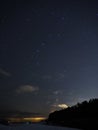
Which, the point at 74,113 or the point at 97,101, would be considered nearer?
the point at 97,101

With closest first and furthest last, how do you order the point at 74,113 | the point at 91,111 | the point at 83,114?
the point at 91,111 < the point at 83,114 < the point at 74,113

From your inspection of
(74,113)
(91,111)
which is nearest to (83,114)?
(91,111)

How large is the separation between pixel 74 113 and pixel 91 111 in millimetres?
36428

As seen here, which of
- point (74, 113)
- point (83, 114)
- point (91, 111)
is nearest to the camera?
point (91, 111)

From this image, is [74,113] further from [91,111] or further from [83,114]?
[91,111]

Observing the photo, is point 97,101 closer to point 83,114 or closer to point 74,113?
point 83,114

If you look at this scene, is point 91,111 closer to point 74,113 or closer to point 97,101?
point 97,101

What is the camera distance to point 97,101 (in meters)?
162

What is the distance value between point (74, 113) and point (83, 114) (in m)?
24.0

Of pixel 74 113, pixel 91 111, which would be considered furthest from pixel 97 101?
pixel 74 113

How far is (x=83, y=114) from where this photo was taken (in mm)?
166125

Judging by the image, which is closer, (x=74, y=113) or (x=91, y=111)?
(x=91, y=111)

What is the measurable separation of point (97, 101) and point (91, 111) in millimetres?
10594

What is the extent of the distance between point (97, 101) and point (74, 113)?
108 ft
